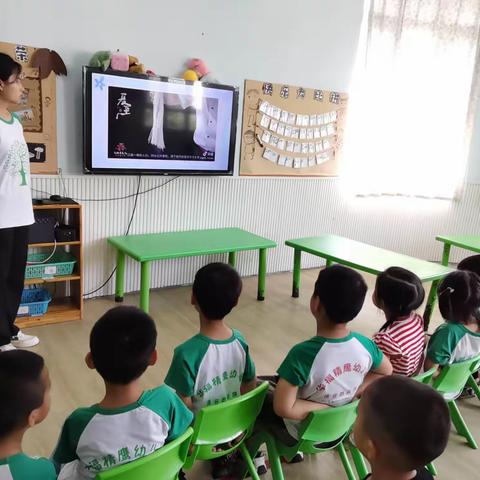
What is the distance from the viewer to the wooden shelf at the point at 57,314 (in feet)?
10.4

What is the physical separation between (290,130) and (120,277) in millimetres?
2079

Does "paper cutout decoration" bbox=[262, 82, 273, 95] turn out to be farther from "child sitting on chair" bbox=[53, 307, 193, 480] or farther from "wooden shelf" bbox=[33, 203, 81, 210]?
"child sitting on chair" bbox=[53, 307, 193, 480]

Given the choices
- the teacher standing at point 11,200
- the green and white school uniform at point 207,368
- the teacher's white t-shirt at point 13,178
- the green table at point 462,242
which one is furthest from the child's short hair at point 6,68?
the green table at point 462,242

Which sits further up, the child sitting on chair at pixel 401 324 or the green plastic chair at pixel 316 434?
the child sitting on chair at pixel 401 324

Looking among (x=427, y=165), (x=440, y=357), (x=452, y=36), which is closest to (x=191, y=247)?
(x=440, y=357)

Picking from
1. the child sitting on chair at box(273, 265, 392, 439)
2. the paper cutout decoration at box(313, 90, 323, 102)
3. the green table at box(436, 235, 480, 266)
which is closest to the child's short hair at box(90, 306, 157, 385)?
the child sitting on chair at box(273, 265, 392, 439)

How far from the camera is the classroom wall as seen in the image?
3.32m

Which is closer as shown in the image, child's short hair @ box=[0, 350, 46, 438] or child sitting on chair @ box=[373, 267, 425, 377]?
child's short hair @ box=[0, 350, 46, 438]

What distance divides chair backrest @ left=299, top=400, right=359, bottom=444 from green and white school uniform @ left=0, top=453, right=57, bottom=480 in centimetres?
76

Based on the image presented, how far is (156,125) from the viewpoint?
367 centimetres

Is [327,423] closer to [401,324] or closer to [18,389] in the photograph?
[401,324]

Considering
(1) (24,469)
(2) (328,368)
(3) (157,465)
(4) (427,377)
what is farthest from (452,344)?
(1) (24,469)

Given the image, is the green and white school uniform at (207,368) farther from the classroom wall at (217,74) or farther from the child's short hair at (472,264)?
the classroom wall at (217,74)

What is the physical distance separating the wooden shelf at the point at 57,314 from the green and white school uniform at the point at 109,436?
2.17 meters
